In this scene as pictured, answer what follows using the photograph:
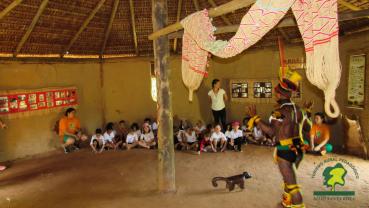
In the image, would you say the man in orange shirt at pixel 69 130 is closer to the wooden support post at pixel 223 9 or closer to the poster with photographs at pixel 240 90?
the poster with photographs at pixel 240 90

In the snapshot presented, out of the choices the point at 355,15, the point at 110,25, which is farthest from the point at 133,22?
the point at 355,15

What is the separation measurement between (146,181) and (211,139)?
2.41 metres

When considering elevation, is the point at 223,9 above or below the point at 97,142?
above

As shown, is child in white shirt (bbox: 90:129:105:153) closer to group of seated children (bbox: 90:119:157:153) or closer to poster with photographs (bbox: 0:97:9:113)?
group of seated children (bbox: 90:119:157:153)

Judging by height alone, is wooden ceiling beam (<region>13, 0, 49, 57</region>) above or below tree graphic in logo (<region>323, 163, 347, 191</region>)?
above

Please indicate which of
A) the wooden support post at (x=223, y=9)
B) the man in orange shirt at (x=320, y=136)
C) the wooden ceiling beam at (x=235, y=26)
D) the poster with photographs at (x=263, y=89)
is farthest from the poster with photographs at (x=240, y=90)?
the wooden ceiling beam at (x=235, y=26)

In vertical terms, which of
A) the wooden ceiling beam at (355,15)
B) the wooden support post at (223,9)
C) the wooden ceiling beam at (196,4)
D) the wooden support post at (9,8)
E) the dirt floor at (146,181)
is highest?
the wooden ceiling beam at (196,4)

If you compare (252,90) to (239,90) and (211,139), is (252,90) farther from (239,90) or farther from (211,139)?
(211,139)

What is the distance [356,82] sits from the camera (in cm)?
655

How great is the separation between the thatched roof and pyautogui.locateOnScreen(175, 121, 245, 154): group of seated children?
2806mm

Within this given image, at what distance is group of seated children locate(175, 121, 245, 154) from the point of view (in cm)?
737

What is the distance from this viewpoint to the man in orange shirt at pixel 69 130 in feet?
26.6

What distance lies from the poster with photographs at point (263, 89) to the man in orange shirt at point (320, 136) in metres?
1.84

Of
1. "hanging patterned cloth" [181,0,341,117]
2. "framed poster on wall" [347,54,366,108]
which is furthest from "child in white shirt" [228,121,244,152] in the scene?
"hanging patterned cloth" [181,0,341,117]
